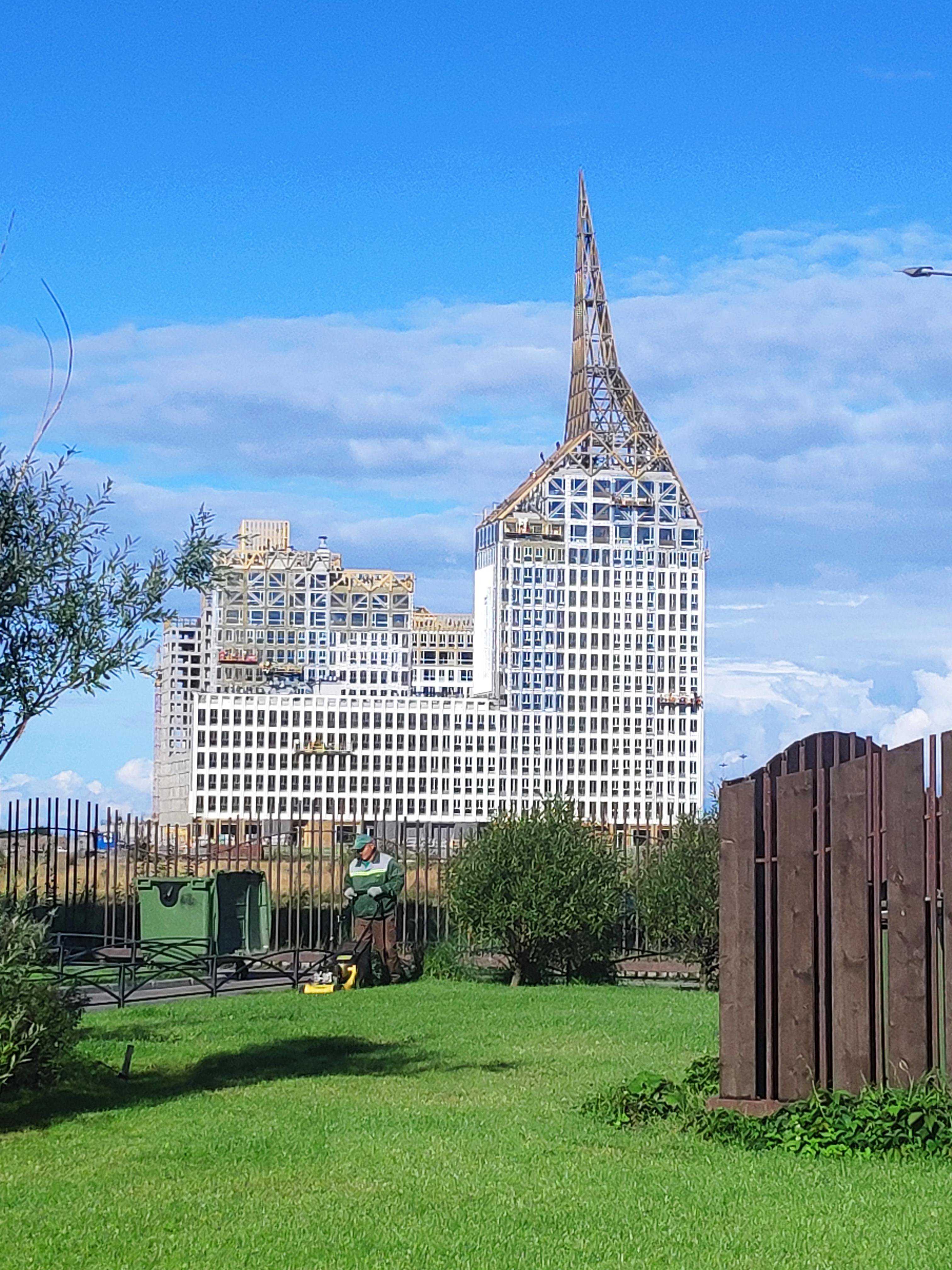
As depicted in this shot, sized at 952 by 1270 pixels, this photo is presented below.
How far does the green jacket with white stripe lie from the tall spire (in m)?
166

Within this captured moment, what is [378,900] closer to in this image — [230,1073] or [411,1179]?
[230,1073]

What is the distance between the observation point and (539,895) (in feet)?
68.3

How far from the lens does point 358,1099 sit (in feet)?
33.7

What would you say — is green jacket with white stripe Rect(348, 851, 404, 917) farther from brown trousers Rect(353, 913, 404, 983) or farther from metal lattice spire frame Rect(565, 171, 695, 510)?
metal lattice spire frame Rect(565, 171, 695, 510)

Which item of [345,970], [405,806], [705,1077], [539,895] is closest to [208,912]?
[345,970]

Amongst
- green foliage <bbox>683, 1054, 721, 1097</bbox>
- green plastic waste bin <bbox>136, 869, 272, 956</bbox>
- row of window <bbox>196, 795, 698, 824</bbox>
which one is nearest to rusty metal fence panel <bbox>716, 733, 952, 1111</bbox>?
green foliage <bbox>683, 1054, 721, 1097</bbox>

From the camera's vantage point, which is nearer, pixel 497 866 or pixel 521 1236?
pixel 521 1236

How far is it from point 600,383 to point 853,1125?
17904cm

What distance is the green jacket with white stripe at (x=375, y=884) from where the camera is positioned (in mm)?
19328

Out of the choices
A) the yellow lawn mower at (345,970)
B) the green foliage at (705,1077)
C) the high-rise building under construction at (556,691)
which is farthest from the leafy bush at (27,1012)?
the high-rise building under construction at (556,691)

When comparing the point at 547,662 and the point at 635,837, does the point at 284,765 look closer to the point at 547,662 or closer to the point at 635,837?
the point at 547,662

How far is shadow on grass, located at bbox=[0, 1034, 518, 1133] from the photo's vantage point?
33.3 feet

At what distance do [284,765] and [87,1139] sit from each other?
164215mm

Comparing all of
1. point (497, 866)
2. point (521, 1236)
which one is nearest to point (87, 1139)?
point (521, 1236)
